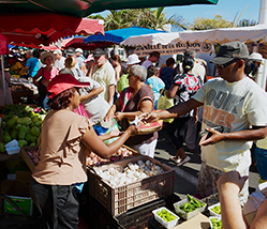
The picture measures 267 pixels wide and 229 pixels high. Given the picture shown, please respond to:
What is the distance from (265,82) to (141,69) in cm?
404

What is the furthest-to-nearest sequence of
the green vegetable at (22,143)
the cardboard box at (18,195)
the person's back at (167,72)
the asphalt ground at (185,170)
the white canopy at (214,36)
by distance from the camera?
the person's back at (167,72), the white canopy at (214,36), the asphalt ground at (185,170), the green vegetable at (22,143), the cardboard box at (18,195)

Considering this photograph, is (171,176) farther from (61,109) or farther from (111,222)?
(61,109)

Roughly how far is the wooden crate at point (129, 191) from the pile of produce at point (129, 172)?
0.09 metres

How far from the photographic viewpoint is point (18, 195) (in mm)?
3156

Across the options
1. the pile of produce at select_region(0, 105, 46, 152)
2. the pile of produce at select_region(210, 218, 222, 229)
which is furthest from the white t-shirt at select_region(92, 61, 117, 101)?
the pile of produce at select_region(210, 218, 222, 229)

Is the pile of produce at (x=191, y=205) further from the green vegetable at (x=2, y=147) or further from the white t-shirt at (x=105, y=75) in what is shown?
the white t-shirt at (x=105, y=75)

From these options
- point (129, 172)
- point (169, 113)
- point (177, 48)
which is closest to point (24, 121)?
point (129, 172)

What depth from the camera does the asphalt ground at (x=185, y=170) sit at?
3926mm

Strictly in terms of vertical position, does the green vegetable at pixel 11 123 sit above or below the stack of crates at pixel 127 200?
above

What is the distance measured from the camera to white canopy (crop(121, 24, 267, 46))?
4711 mm

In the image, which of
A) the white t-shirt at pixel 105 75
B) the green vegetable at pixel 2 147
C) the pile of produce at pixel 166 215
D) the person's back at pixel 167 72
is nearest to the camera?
the pile of produce at pixel 166 215

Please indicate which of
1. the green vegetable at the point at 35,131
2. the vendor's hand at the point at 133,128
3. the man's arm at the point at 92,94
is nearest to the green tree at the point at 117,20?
the man's arm at the point at 92,94

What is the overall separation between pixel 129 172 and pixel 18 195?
1680mm

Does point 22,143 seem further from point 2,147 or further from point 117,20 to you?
point 117,20
